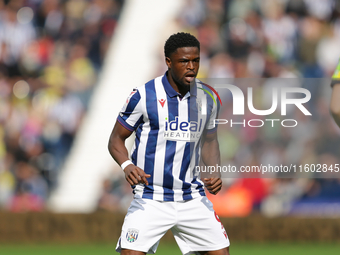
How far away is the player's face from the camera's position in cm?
443

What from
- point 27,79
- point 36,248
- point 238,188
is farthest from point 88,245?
point 27,79

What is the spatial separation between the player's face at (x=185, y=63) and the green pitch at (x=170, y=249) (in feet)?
16.8

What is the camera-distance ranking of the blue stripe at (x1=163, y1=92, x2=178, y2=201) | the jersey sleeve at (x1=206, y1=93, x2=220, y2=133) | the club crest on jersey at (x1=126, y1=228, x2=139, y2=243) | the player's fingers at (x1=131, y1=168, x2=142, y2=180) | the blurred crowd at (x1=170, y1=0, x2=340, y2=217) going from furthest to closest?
1. the blurred crowd at (x1=170, y1=0, x2=340, y2=217)
2. the jersey sleeve at (x1=206, y1=93, x2=220, y2=133)
3. the blue stripe at (x1=163, y1=92, x2=178, y2=201)
4. the club crest on jersey at (x1=126, y1=228, x2=139, y2=243)
5. the player's fingers at (x1=131, y1=168, x2=142, y2=180)

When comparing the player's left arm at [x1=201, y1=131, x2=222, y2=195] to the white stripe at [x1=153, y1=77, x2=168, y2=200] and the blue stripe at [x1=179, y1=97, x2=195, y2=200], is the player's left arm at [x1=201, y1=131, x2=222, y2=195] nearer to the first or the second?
the blue stripe at [x1=179, y1=97, x2=195, y2=200]

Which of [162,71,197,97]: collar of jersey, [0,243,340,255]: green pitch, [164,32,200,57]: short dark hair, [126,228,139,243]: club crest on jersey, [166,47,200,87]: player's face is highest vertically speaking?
[164,32,200,57]: short dark hair

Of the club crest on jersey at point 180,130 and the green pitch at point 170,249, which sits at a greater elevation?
the club crest on jersey at point 180,130

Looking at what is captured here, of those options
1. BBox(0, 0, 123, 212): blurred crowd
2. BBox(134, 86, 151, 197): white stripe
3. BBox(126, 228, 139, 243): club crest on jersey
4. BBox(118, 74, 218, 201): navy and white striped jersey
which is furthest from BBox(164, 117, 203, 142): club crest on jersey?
BBox(0, 0, 123, 212): blurred crowd

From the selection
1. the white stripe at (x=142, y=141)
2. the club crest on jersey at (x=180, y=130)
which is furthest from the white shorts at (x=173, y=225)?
the club crest on jersey at (x=180, y=130)

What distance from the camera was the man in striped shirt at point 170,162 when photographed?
4438 millimetres

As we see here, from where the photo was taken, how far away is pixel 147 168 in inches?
178

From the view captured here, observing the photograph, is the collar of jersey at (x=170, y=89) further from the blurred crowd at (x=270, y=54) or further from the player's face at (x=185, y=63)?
the blurred crowd at (x=270, y=54)

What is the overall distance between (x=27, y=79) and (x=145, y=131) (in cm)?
917

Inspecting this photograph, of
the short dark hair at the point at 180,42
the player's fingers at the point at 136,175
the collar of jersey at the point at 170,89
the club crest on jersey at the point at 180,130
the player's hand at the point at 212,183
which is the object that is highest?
the short dark hair at the point at 180,42

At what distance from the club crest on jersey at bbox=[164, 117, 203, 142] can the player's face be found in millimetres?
319
